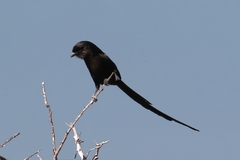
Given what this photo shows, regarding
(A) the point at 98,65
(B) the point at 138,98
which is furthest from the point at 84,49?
(B) the point at 138,98

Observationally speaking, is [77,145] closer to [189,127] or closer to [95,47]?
[189,127]

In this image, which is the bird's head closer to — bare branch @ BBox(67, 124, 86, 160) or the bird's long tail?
the bird's long tail

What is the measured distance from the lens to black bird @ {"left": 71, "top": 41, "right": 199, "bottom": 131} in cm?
530

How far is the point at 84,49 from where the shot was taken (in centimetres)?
544

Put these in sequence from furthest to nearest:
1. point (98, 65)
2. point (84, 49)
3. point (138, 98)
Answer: point (84, 49) → point (98, 65) → point (138, 98)

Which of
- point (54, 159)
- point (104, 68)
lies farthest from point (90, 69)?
point (54, 159)

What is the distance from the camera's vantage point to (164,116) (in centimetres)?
455

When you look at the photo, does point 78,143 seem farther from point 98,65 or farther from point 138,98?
point 98,65

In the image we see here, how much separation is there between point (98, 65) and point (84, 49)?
0.30 meters

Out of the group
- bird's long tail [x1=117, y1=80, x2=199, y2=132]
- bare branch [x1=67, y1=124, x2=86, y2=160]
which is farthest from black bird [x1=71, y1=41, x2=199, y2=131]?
bare branch [x1=67, y1=124, x2=86, y2=160]

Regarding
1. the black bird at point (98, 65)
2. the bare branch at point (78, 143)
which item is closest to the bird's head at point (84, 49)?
the black bird at point (98, 65)

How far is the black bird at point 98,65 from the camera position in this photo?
5.30 m

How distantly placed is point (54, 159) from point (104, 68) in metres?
3.21

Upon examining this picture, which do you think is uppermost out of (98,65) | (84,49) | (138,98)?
(84,49)
